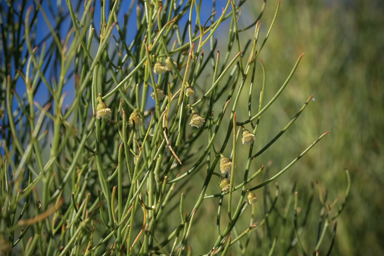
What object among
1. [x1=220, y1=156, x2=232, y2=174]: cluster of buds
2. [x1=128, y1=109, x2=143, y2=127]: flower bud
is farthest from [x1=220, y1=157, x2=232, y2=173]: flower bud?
[x1=128, y1=109, x2=143, y2=127]: flower bud

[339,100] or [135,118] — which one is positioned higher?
[339,100]

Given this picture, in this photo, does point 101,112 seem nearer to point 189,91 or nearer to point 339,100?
point 189,91

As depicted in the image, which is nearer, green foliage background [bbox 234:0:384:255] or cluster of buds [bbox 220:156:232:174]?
cluster of buds [bbox 220:156:232:174]

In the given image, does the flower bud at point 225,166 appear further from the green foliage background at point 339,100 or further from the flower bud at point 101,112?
the green foliage background at point 339,100

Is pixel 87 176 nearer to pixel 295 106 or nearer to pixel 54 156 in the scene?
pixel 54 156

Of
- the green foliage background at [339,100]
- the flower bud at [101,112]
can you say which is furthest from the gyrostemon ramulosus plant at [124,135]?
the green foliage background at [339,100]

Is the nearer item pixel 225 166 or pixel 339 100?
pixel 225 166

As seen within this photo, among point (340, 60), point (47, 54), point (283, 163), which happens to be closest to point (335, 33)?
point (340, 60)

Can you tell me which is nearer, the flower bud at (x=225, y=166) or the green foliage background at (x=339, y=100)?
the flower bud at (x=225, y=166)

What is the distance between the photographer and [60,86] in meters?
0.27

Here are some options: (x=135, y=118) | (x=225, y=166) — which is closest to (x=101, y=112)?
(x=135, y=118)

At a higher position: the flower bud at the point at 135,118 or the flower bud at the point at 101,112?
the flower bud at the point at 135,118

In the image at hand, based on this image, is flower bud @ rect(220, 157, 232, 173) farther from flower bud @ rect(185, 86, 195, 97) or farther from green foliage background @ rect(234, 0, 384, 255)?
green foliage background @ rect(234, 0, 384, 255)

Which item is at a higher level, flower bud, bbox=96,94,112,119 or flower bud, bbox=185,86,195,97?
flower bud, bbox=185,86,195,97
